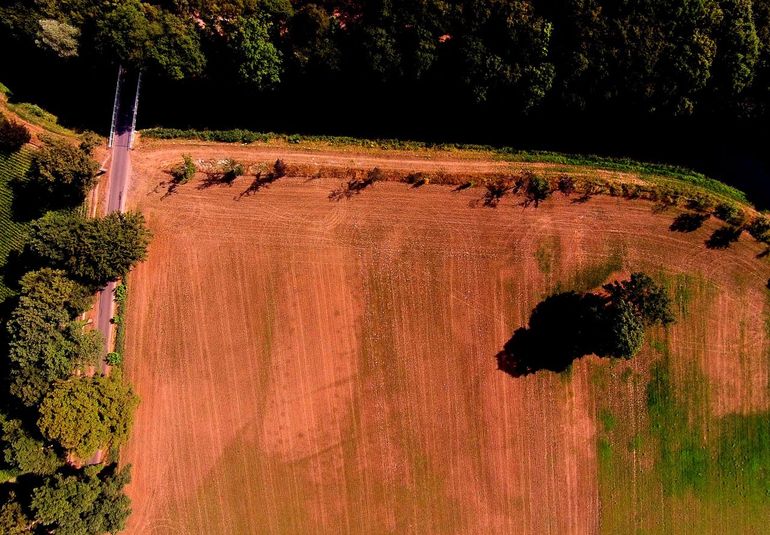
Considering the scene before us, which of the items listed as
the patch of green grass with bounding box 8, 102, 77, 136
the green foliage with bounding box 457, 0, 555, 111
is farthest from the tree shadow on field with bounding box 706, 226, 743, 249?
the patch of green grass with bounding box 8, 102, 77, 136

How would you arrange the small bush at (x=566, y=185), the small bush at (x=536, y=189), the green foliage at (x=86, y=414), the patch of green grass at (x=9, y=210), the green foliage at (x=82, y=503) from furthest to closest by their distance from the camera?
the small bush at (x=566, y=185)
the small bush at (x=536, y=189)
the patch of green grass at (x=9, y=210)
the green foliage at (x=82, y=503)
the green foliage at (x=86, y=414)

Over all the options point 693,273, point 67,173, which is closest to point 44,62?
point 67,173

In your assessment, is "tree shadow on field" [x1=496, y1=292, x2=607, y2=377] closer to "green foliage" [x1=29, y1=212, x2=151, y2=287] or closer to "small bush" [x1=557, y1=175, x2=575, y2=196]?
"small bush" [x1=557, y1=175, x2=575, y2=196]

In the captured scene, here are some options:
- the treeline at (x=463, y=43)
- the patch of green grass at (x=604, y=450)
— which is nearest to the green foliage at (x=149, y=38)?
the treeline at (x=463, y=43)

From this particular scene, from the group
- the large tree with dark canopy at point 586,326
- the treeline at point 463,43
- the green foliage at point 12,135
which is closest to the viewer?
the treeline at point 463,43

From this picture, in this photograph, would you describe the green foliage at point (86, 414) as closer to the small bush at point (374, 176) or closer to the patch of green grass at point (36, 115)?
the patch of green grass at point (36, 115)

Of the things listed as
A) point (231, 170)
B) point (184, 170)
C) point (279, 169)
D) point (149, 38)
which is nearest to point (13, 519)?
point (184, 170)

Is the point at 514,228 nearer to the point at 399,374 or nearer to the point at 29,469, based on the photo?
the point at 399,374

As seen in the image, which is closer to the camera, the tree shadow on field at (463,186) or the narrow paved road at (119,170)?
the narrow paved road at (119,170)
